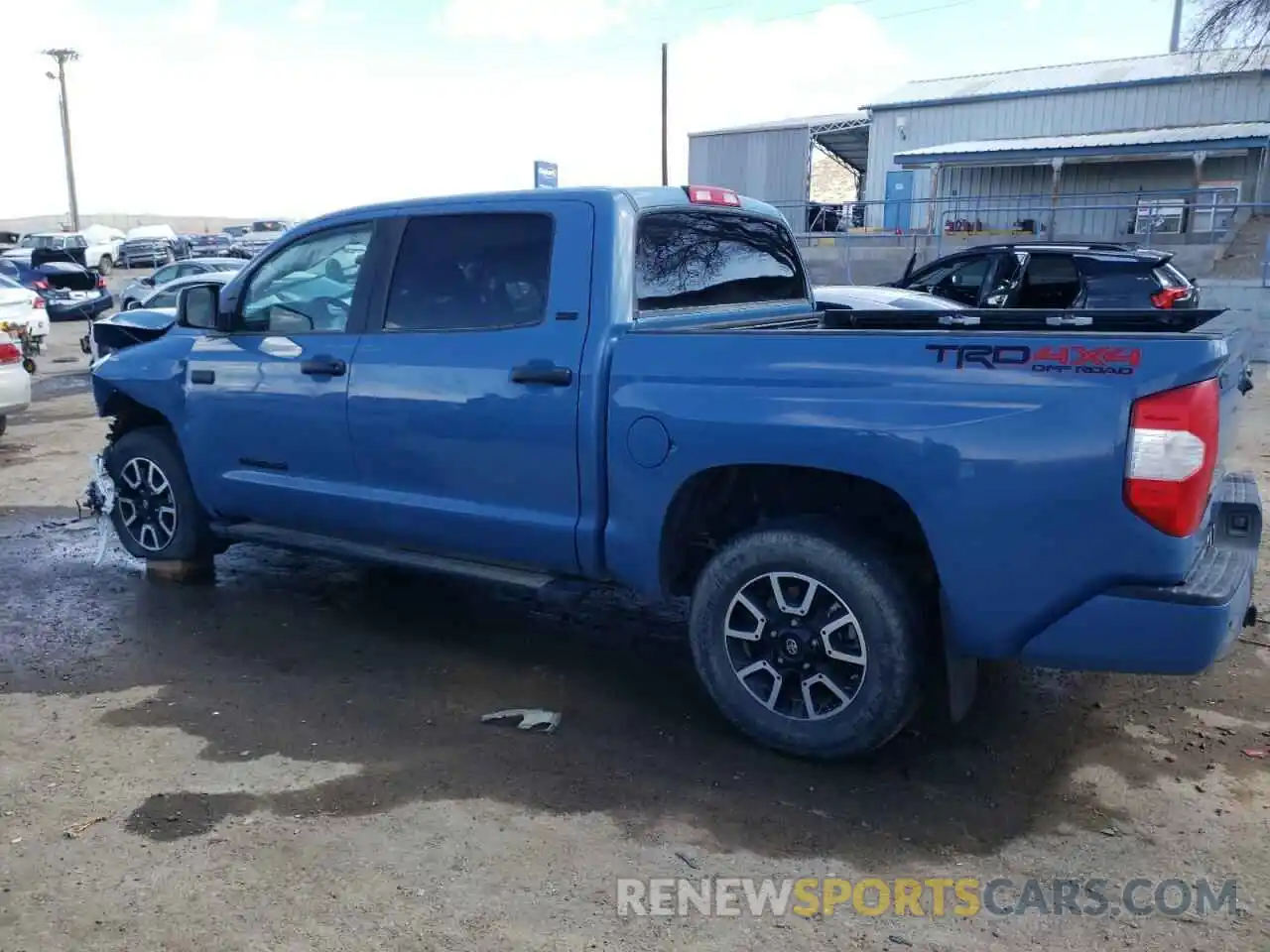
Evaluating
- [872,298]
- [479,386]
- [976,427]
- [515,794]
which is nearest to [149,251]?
[872,298]

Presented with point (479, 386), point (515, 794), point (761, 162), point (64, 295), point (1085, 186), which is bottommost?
point (515, 794)

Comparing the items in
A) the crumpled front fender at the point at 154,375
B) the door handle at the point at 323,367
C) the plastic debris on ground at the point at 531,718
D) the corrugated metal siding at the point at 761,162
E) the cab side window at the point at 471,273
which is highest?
the corrugated metal siding at the point at 761,162

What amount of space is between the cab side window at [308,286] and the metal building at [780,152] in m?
30.3

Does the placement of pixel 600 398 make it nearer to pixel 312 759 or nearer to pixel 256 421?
pixel 312 759

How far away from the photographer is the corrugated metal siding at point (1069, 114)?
87.0 feet

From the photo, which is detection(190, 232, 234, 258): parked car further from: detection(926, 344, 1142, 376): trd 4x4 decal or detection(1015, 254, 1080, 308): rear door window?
detection(926, 344, 1142, 376): trd 4x4 decal

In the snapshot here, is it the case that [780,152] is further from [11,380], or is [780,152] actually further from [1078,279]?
[11,380]

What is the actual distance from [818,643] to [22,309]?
1463cm

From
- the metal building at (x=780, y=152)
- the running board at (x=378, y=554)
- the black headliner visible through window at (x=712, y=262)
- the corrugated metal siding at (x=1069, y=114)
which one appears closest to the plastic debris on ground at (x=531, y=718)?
the running board at (x=378, y=554)

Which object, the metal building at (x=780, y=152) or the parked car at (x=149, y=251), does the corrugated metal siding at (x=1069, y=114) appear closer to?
the metal building at (x=780, y=152)

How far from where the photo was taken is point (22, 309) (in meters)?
14.7

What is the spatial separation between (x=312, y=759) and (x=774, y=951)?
187cm

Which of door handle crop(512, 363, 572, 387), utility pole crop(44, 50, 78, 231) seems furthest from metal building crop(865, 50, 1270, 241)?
utility pole crop(44, 50, 78, 231)

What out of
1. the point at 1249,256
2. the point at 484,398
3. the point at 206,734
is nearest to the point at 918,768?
the point at 484,398
